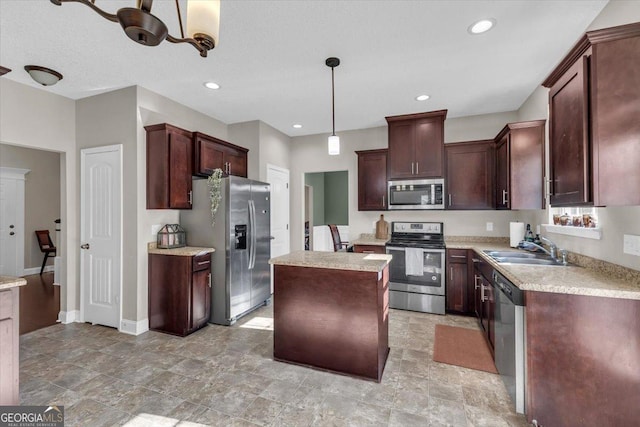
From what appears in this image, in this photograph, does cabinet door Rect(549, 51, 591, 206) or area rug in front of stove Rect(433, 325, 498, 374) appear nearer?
cabinet door Rect(549, 51, 591, 206)

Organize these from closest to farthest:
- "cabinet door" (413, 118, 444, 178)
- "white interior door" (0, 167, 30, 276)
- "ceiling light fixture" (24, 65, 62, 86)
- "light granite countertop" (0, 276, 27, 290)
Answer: "light granite countertop" (0, 276, 27, 290)
"ceiling light fixture" (24, 65, 62, 86)
"cabinet door" (413, 118, 444, 178)
"white interior door" (0, 167, 30, 276)

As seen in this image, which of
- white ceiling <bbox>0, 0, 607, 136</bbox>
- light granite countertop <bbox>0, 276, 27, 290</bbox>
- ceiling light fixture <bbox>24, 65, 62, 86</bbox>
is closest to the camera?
light granite countertop <bbox>0, 276, 27, 290</bbox>

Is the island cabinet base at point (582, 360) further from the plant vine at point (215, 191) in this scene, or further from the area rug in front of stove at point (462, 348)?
the plant vine at point (215, 191)

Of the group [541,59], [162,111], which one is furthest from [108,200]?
[541,59]

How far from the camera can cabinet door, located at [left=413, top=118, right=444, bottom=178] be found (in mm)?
3924

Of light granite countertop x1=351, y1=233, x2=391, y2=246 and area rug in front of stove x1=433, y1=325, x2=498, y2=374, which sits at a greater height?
light granite countertop x1=351, y1=233, x2=391, y2=246

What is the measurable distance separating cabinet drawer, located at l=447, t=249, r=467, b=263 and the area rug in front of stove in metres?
0.85

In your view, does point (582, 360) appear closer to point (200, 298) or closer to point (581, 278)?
point (581, 278)

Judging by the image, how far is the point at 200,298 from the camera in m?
3.32

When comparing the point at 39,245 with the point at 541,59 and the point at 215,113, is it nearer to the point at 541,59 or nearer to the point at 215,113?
the point at 215,113

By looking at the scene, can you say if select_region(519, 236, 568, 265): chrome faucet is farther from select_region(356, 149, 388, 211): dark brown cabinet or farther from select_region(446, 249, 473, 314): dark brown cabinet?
select_region(356, 149, 388, 211): dark brown cabinet

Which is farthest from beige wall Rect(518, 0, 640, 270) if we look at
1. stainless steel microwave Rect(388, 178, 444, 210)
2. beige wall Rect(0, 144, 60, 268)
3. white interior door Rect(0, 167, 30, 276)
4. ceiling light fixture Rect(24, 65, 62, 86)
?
white interior door Rect(0, 167, 30, 276)

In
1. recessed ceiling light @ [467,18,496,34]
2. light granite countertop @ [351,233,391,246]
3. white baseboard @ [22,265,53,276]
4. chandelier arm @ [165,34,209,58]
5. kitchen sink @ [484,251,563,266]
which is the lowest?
white baseboard @ [22,265,53,276]

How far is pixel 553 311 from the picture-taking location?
1.74 metres
